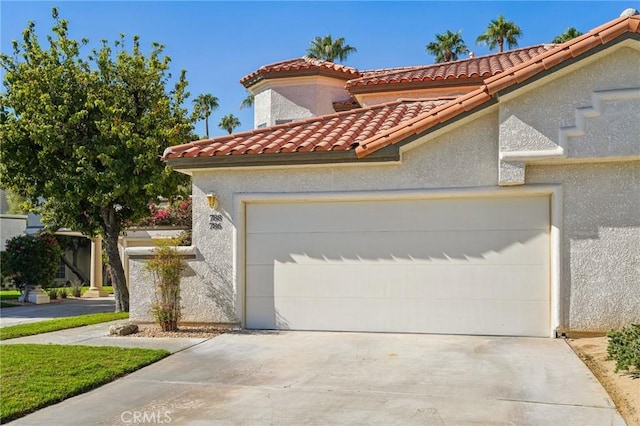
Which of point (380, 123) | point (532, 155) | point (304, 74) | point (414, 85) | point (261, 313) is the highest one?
point (304, 74)

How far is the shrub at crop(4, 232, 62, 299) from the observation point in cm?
2256

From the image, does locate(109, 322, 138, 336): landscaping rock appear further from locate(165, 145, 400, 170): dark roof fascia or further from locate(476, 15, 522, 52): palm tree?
locate(476, 15, 522, 52): palm tree

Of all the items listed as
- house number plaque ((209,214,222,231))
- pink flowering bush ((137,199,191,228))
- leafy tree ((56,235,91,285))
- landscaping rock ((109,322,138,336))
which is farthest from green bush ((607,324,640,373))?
leafy tree ((56,235,91,285))

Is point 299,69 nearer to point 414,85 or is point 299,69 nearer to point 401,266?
point 414,85

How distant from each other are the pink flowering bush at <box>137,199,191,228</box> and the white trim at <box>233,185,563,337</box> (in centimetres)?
1137

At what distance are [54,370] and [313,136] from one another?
582cm

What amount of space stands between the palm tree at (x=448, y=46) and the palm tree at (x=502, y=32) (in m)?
2.50

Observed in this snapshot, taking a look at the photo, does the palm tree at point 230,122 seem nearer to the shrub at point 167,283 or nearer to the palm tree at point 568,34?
the palm tree at point 568,34

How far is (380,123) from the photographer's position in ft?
37.7

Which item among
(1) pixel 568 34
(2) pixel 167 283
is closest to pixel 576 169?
(2) pixel 167 283

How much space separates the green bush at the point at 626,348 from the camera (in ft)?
22.9

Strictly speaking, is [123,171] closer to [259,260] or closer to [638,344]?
[259,260]

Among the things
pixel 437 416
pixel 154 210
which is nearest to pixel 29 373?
pixel 437 416

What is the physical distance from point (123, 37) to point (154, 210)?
706 cm
